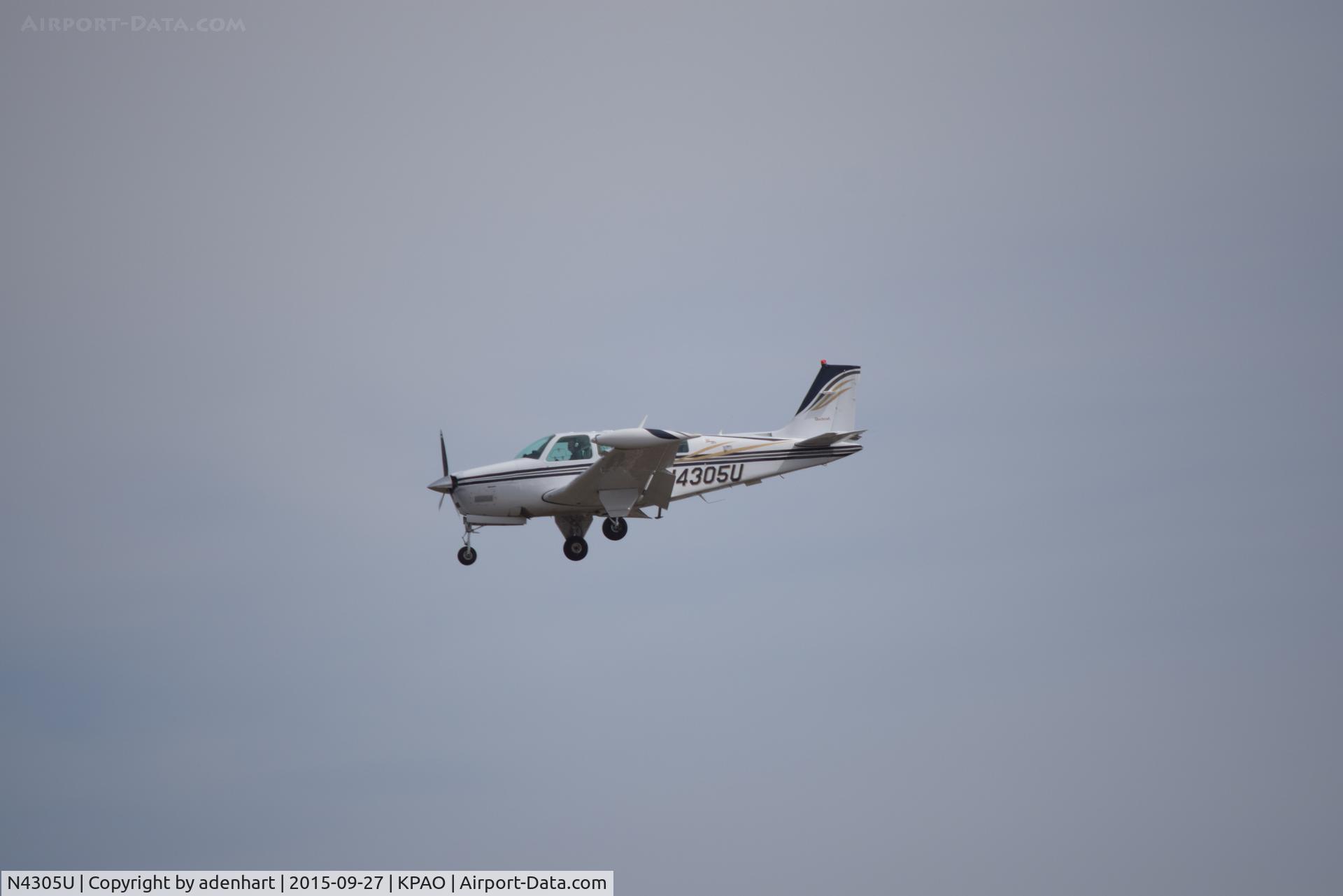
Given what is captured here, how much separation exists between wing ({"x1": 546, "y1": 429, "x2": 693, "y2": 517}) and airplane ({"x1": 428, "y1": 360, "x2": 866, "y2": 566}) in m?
0.02

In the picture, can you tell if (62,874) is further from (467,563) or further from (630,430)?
(630,430)

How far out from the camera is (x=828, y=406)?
1220 inches

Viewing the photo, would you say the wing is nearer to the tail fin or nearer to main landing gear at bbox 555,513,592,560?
main landing gear at bbox 555,513,592,560

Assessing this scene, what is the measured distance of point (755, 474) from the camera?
30344mm

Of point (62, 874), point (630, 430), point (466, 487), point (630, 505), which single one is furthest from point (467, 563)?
point (62, 874)

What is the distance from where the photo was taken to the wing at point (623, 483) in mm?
27812

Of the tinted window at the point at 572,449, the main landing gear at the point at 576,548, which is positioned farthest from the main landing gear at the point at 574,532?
the tinted window at the point at 572,449

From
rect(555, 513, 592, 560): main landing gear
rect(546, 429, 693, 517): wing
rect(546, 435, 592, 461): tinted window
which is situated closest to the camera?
rect(546, 429, 693, 517): wing

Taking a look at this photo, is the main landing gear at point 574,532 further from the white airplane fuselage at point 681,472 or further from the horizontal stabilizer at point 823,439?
the horizontal stabilizer at point 823,439

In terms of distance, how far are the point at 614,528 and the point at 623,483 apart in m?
1.63

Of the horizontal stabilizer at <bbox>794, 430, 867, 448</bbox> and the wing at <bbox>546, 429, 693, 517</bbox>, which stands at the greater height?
the horizontal stabilizer at <bbox>794, 430, 867, 448</bbox>

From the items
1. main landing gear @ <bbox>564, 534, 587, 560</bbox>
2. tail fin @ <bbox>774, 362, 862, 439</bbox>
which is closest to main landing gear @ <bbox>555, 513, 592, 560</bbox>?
main landing gear @ <bbox>564, 534, 587, 560</bbox>

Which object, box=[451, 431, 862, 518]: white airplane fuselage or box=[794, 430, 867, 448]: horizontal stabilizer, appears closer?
box=[451, 431, 862, 518]: white airplane fuselage

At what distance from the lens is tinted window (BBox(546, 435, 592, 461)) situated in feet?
95.9
